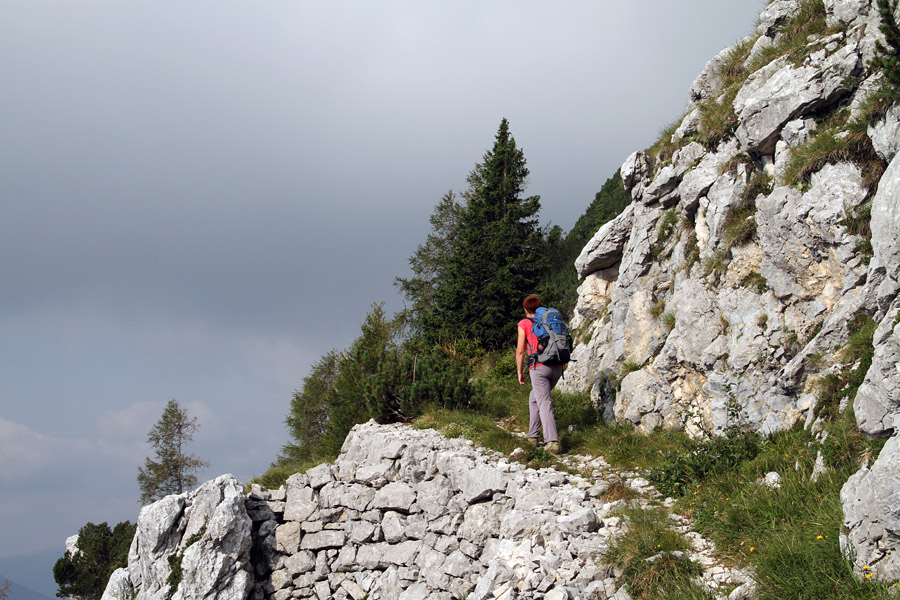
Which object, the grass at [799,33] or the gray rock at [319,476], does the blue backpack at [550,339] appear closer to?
the gray rock at [319,476]

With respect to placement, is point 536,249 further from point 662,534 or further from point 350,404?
point 662,534

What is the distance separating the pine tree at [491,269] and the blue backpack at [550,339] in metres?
11.1

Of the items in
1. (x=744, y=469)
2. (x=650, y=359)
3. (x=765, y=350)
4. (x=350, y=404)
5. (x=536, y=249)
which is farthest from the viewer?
(x=536, y=249)

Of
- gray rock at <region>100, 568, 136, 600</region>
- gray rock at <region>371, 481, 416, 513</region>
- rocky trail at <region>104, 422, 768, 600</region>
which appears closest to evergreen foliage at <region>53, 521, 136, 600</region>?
gray rock at <region>100, 568, 136, 600</region>

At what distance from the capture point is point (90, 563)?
80.9 ft

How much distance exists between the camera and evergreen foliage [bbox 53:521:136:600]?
78.7 ft

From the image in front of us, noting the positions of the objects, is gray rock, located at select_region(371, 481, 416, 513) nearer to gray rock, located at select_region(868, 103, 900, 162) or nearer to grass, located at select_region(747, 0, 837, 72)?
gray rock, located at select_region(868, 103, 900, 162)

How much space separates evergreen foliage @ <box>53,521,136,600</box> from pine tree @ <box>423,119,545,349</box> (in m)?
17.0

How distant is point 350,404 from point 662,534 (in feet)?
31.0

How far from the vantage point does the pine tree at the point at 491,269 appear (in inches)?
843

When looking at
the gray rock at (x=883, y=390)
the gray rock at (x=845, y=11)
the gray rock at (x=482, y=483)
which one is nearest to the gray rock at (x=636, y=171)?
the gray rock at (x=845, y=11)

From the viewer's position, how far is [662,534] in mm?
6082

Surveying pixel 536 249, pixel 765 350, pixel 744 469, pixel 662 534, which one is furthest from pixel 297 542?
pixel 536 249

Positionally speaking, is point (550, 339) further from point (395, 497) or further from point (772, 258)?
point (395, 497)
